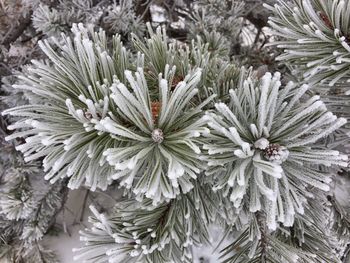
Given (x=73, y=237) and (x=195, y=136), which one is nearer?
(x=195, y=136)

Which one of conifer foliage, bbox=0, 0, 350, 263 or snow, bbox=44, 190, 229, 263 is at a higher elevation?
conifer foliage, bbox=0, 0, 350, 263

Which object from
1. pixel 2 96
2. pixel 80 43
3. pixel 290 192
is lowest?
pixel 2 96

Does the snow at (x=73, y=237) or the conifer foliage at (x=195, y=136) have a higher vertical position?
the conifer foliage at (x=195, y=136)

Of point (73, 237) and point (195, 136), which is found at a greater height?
point (195, 136)

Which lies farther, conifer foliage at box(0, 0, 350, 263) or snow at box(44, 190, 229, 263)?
snow at box(44, 190, 229, 263)

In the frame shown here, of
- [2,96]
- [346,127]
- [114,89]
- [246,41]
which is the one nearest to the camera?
[114,89]

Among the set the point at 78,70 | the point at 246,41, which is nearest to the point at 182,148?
the point at 78,70

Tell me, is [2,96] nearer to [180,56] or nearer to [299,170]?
[180,56]

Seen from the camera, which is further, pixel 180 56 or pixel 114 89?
pixel 180 56

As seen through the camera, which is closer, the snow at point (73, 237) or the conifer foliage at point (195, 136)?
the conifer foliage at point (195, 136)

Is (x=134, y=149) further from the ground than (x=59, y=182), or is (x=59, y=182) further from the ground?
(x=134, y=149)

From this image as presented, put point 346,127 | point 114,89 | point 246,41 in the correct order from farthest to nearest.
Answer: point 246,41 < point 346,127 < point 114,89
